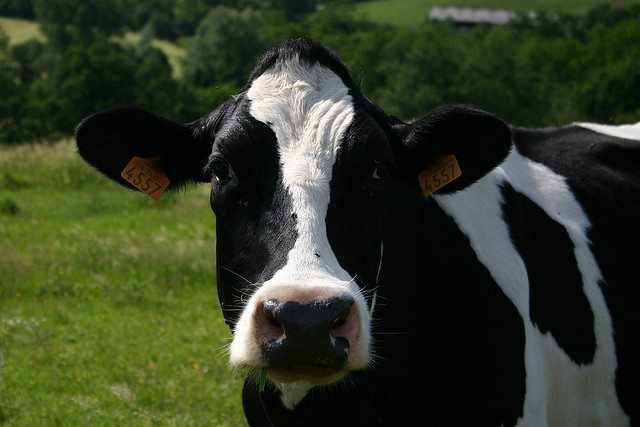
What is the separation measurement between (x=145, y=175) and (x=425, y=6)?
10915 centimetres

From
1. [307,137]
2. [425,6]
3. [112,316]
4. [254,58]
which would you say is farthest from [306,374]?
[425,6]

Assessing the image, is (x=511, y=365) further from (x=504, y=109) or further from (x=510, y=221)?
(x=504, y=109)

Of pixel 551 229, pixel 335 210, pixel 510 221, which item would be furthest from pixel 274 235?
pixel 551 229

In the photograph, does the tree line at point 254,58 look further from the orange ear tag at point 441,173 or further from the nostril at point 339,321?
the nostril at point 339,321

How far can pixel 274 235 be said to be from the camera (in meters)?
3.57

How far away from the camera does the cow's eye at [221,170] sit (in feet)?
12.9

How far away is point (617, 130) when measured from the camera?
6.51 metres

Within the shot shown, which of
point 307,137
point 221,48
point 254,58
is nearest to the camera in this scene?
point 307,137

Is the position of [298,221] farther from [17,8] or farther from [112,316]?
[17,8]

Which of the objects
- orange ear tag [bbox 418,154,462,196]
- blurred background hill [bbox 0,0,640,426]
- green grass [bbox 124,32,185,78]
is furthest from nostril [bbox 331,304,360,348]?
green grass [bbox 124,32,185,78]

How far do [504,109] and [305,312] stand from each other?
62.3 meters

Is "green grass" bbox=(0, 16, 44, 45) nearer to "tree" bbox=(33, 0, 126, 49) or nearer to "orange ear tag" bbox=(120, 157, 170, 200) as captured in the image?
"tree" bbox=(33, 0, 126, 49)

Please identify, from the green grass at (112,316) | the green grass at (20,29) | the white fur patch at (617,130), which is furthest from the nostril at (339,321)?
the green grass at (20,29)

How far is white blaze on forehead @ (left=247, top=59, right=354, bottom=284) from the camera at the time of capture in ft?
11.1
